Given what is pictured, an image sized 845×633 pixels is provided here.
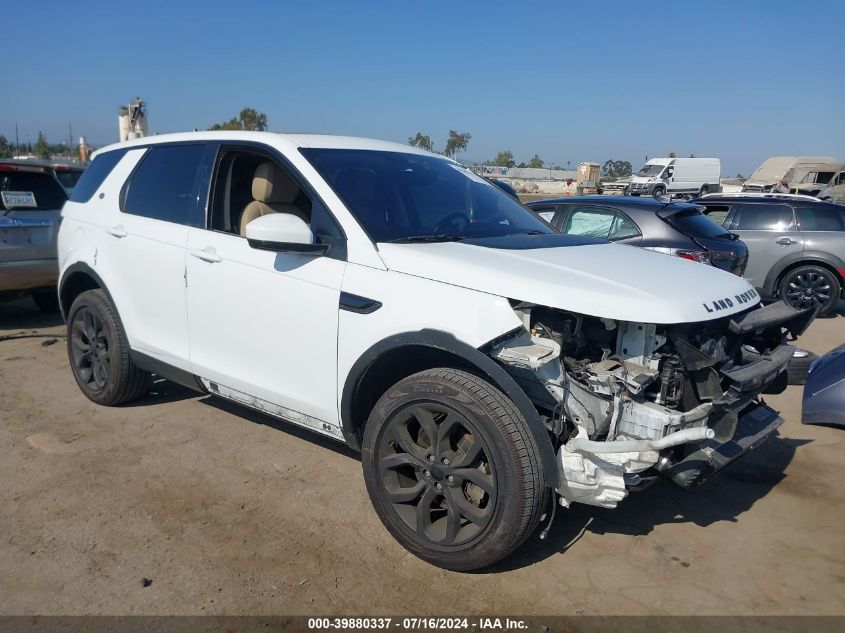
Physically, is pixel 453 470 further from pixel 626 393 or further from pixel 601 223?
pixel 601 223

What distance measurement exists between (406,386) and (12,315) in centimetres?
740

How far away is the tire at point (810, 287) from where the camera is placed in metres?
9.63

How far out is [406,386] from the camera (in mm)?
3109

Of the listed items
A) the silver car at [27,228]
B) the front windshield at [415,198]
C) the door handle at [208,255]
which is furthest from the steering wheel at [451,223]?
the silver car at [27,228]

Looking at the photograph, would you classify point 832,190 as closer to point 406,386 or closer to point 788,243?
point 788,243

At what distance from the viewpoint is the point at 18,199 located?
24.0 ft

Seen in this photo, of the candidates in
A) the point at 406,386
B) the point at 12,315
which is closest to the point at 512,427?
the point at 406,386

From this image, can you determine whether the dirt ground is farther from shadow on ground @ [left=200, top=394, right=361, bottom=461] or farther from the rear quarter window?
the rear quarter window

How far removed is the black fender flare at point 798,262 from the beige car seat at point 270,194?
25.8 feet

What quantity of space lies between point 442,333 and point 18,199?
6.39 m

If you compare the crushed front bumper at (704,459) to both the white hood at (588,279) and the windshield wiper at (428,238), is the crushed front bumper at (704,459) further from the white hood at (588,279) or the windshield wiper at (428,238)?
the windshield wiper at (428,238)

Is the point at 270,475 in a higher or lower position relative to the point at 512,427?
lower

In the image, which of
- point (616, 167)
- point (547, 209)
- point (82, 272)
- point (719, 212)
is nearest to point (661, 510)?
point (82, 272)

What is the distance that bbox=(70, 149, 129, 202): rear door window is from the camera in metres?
5.00
